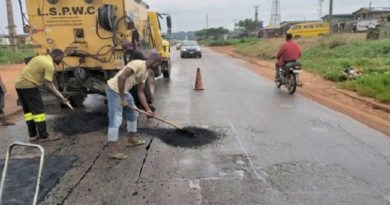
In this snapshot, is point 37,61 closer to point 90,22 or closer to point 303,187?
point 90,22

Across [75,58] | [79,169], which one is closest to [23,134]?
[75,58]

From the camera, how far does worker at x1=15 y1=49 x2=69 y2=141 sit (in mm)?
7312

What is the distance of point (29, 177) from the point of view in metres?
5.47

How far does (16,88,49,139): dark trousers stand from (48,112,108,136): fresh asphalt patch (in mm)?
542

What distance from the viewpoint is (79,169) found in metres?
5.80

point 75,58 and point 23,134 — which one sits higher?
point 75,58

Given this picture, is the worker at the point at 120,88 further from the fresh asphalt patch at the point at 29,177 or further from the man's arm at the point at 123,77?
the fresh asphalt patch at the point at 29,177

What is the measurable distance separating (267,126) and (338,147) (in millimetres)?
1793

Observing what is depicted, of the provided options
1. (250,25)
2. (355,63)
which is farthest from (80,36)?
(250,25)

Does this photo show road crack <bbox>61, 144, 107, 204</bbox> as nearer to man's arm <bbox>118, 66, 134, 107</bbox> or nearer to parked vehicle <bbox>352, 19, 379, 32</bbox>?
man's arm <bbox>118, 66, 134, 107</bbox>

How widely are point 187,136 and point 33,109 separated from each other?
2.70m

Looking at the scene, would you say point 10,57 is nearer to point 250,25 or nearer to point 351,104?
point 351,104

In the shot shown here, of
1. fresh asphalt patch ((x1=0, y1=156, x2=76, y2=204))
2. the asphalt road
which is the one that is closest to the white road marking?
the asphalt road

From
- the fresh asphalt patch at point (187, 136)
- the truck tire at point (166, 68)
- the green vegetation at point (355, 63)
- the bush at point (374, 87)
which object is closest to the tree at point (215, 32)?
the green vegetation at point (355, 63)
